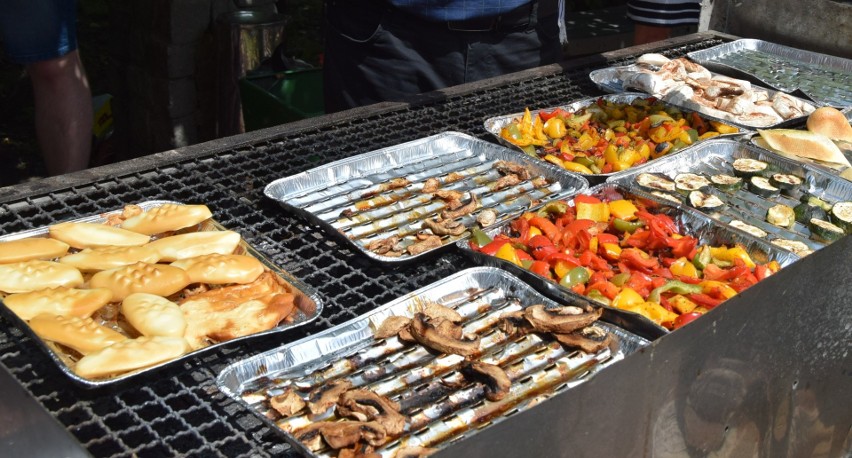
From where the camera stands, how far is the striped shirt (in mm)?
4980

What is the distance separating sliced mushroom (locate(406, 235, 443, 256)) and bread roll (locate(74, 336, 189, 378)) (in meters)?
0.74

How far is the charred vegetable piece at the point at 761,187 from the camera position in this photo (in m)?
3.08

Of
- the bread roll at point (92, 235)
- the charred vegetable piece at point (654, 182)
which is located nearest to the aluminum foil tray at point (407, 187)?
the charred vegetable piece at point (654, 182)

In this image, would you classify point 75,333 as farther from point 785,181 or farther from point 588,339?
point 785,181

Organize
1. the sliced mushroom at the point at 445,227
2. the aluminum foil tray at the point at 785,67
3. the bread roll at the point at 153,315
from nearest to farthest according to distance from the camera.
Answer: the bread roll at the point at 153,315, the sliced mushroom at the point at 445,227, the aluminum foil tray at the point at 785,67

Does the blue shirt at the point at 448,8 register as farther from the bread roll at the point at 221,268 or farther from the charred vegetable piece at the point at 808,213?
the bread roll at the point at 221,268

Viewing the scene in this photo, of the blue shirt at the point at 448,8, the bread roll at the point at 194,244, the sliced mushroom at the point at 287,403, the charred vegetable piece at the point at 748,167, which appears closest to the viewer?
the sliced mushroom at the point at 287,403

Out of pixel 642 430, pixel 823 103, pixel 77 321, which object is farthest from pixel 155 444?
pixel 823 103

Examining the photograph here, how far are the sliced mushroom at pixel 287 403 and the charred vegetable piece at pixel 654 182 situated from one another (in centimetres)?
158

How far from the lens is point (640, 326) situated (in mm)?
2170

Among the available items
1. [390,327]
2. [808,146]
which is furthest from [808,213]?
[390,327]

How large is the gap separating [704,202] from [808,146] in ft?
2.16

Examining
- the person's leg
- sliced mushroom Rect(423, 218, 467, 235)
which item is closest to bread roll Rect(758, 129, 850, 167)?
sliced mushroom Rect(423, 218, 467, 235)

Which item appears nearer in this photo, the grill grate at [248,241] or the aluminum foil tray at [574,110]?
the grill grate at [248,241]
